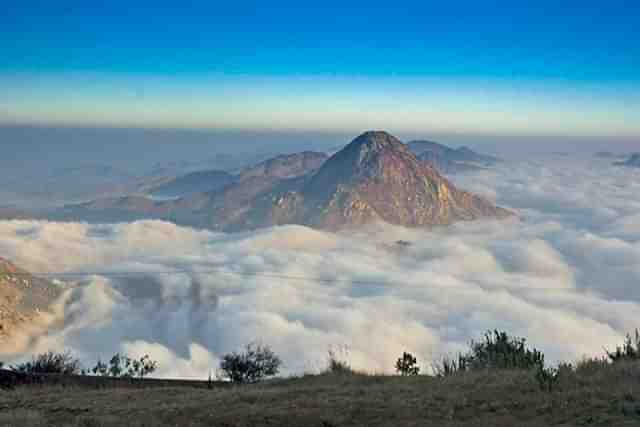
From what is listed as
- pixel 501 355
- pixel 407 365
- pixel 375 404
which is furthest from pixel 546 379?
pixel 407 365

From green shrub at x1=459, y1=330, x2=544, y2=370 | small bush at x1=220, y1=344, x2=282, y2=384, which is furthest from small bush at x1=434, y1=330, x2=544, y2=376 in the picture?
small bush at x1=220, y1=344, x2=282, y2=384

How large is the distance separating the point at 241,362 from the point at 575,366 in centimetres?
Answer: 1402

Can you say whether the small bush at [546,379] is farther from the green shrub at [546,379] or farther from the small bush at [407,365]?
the small bush at [407,365]

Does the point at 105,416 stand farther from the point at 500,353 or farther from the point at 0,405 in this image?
the point at 500,353

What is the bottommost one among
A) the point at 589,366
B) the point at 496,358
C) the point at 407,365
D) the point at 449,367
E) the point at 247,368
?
the point at 247,368

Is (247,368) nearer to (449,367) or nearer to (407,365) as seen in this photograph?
(407,365)

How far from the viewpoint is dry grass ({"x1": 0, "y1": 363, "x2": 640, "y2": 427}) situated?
10758 mm

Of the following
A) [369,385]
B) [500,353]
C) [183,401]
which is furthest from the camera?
[500,353]

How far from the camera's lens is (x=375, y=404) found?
12.3m

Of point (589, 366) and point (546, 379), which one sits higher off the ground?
point (546, 379)

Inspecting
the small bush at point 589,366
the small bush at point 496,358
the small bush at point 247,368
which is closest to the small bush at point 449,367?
the small bush at point 496,358

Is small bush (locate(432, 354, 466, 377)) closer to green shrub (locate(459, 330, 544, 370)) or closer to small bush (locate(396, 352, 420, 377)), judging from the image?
green shrub (locate(459, 330, 544, 370))

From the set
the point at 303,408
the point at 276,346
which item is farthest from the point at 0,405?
the point at 276,346

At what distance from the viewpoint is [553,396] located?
11711mm
